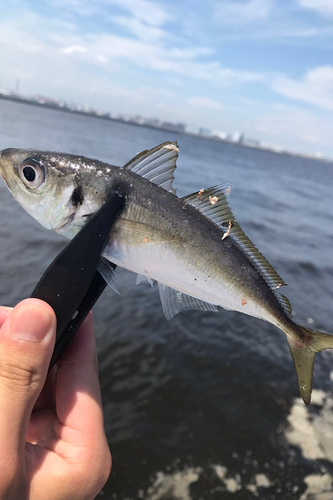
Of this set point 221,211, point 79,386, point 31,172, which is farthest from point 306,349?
point 31,172

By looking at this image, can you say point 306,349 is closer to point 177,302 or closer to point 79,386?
point 177,302

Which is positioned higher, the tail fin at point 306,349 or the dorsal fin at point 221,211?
the dorsal fin at point 221,211

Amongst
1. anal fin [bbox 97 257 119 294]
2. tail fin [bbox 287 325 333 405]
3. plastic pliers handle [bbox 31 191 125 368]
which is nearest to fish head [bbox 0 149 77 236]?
plastic pliers handle [bbox 31 191 125 368]

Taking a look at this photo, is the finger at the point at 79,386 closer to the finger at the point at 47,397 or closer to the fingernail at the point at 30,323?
the finger at the point at 47,397

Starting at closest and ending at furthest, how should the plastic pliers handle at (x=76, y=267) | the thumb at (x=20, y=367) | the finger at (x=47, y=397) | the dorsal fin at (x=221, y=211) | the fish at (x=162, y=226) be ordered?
the thumb at (x=20, y=367)
the plastic pliers handle at (x=76, y=267)
the fish at (x=162, y=226)
the dorsal fin at (x=221, y=211)
the finger at (x=47, y=397)

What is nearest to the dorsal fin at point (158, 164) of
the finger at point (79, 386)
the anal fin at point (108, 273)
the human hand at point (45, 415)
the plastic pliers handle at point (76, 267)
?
the plastic pliers handle at point (76, 267)

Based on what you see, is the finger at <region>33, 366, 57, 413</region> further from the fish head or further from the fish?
the fish head

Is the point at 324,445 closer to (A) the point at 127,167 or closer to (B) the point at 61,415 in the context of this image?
(B) the point at 61,415
